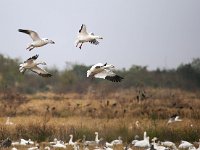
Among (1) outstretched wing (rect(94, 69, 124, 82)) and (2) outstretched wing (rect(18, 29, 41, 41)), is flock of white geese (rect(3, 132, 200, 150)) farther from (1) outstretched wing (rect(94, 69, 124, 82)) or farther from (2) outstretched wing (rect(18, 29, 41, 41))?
(2) outstretched wing (rect(18, 29, 41, 41))

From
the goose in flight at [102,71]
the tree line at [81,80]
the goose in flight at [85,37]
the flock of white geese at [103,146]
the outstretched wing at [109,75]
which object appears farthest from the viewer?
the tree line at [81,80]

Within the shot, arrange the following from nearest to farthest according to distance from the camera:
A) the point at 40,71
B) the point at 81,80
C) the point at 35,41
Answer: the point at 35,41 → the point at 40,71 → the point at 81,80

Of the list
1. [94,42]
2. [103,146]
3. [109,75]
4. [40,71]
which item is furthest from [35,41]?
[103,146]

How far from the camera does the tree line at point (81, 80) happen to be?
43.3 m

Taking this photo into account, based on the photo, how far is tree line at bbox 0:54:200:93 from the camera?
1705 inches

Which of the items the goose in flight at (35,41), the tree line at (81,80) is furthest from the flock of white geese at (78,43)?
the tree line at (81,80)

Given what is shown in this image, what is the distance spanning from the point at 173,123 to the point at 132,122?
1452 mm

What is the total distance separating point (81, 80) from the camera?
4956 centimetres

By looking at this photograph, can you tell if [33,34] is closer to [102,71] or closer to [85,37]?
[85,37]

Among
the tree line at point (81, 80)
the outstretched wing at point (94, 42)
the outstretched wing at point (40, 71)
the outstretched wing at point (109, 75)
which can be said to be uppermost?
the tree line at point (81, 80)

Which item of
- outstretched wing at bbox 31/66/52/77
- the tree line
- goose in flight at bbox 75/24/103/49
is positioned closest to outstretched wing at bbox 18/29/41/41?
outstretched wing at bbox 31/66/52/77

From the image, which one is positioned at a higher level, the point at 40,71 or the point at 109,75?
the point at 40,71

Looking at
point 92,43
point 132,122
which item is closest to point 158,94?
point 132,122

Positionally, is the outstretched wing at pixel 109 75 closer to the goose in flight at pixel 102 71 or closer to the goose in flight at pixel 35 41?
the goose in flight at pixel 102 71
